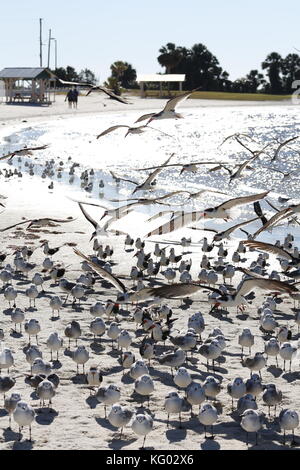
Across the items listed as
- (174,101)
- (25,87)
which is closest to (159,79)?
(25,87)

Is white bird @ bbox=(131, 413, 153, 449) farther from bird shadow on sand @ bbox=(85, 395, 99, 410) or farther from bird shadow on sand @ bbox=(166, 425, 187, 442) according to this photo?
bird shadow on sand @ bbox=(85, 395, 99, 410)

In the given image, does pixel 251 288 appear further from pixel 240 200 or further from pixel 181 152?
pixel 181 152

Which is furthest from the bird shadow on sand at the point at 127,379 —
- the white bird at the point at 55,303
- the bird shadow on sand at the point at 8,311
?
the bird shadow on sand at the point at 8,311

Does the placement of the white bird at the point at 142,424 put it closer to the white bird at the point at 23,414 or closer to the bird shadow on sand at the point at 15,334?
the white bird at the point at 23,414

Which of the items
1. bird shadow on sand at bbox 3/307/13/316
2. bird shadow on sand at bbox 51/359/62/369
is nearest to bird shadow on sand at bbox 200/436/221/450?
bird shadow on sand at bbox 51/359/62/369

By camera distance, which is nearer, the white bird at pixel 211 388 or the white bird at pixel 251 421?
the white bird at pixel 251 421

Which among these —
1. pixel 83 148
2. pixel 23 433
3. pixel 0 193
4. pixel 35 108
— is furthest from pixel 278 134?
pixel 23 433

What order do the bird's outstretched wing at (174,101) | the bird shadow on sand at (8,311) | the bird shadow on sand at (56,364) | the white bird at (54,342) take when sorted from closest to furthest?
the white bird at (54,342)
the bird shadow on sand at (56,364)
the bird shadow on sand at (8,311)
the bird's outstretched wing at (174,101)

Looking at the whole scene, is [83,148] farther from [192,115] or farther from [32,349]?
[32,349]
